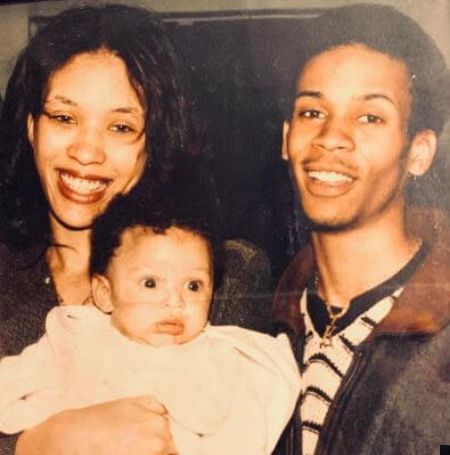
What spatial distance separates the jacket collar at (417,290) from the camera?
4.29ft

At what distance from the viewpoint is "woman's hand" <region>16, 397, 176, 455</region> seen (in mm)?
1302

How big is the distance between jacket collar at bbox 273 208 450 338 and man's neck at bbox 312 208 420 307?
0.03 metres

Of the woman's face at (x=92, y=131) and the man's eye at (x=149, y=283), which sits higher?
the woman's face at (x=92, y=131)

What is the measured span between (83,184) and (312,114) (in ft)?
1.48

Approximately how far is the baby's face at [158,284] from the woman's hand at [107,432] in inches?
4.8

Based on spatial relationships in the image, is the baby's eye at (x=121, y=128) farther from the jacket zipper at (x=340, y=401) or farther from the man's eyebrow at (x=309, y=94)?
the jacket zipper at (x=340, y=401)

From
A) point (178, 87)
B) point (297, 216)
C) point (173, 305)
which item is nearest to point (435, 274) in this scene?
point (297, 216)

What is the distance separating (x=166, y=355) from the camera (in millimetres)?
1312

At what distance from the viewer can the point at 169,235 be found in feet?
4.32

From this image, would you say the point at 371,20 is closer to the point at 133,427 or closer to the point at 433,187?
the point at 433,187

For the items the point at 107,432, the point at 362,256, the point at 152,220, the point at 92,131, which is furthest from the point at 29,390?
the point at 362,256

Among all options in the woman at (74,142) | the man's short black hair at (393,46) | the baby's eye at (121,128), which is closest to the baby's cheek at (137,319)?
the woman at (74,142)

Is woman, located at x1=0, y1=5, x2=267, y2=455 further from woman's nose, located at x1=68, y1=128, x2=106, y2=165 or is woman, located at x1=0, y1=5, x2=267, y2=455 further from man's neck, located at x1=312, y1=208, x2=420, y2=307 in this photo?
man's neck, located at x1=312, y1=208, x2=420, y2=307

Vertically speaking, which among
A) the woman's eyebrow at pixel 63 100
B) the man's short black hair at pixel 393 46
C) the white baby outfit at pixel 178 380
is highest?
the man's short black hair at pixel 393 46
